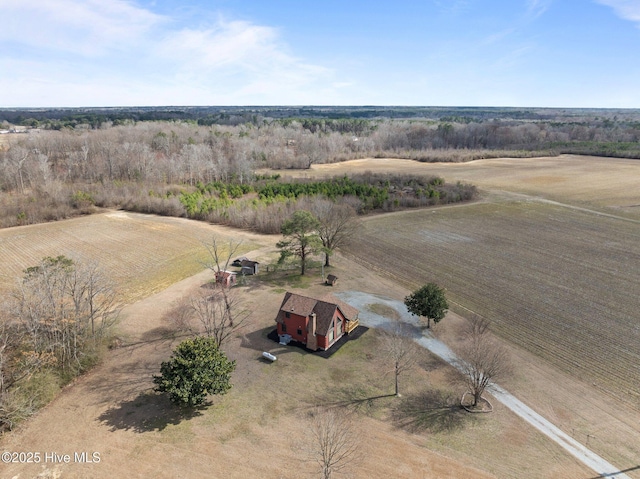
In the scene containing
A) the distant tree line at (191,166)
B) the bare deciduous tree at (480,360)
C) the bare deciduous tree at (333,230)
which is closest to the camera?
the bare deciduous tree at (480,360)

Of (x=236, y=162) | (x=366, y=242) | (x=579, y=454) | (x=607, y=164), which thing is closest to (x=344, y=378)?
(x=579, y=454)

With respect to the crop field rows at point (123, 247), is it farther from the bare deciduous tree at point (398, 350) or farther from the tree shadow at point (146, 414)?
the bare deciduous tree at point (398, 350)

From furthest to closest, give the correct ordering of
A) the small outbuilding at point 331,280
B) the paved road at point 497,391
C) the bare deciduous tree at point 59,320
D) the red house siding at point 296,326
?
1. the small outbuilding at point 331,280
2. the red house siding at point 296,326
3. the bare deciduous tree at point 59,320
4. the paved road at point 497,391

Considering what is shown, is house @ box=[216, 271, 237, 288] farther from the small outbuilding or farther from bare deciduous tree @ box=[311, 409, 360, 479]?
bare deciduous tree @ box=[311, 409, 360, 479]

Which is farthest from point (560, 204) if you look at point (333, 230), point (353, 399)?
point (353, 399)

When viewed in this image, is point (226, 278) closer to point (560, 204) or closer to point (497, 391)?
point (497, 391)

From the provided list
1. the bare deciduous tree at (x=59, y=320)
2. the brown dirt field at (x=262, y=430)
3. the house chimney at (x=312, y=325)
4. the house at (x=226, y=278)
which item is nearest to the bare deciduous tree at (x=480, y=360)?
the brown dirt field at (x=262, y=430)
